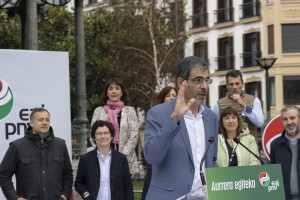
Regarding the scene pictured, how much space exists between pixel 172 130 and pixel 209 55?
2311 inches

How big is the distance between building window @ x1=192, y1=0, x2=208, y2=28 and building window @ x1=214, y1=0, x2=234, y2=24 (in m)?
0.94

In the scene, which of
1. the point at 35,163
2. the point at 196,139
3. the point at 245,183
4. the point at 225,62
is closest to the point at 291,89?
the point at 225,62

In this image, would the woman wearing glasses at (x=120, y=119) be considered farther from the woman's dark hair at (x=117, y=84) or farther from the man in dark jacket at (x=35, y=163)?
the man in dark jacket at (x=35, y=163)

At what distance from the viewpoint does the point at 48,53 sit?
416 inches

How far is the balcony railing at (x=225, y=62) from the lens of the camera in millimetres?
63531

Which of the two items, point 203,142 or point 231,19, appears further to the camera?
point 231,19

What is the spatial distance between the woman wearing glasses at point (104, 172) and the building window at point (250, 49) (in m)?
51.4

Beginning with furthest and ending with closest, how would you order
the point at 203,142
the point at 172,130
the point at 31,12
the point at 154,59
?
the point at 154,59 < the point at 31,12 < the point at 203,142 < the point at 172,130

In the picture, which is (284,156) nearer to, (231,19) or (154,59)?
(154,59)

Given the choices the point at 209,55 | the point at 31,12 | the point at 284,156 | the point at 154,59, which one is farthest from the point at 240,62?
the point at 284,156

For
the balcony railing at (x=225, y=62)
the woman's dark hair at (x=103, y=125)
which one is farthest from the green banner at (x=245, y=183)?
the balcony railing at (x=225, y=62)

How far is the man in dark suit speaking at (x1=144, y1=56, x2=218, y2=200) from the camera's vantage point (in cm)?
688

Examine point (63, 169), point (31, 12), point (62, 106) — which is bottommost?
point (63, 169)

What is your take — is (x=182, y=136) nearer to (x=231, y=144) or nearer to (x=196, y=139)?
(x=196, y=139)
